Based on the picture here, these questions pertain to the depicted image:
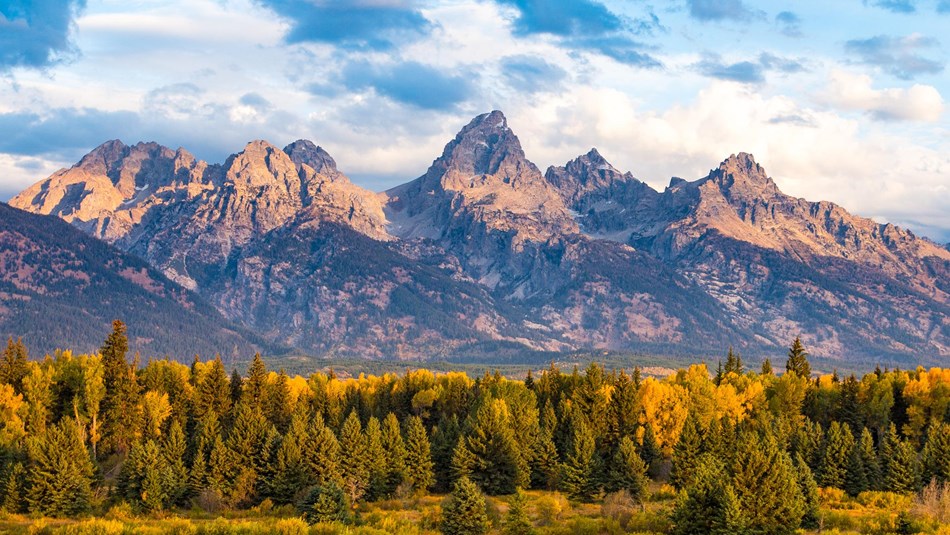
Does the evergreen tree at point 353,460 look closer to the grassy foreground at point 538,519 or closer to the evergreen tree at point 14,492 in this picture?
the grassy foreground at point 538,519

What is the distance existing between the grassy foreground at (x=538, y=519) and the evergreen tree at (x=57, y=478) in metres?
2.76

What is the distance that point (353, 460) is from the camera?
124 m

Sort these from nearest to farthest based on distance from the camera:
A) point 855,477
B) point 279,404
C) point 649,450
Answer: point 855,477, point 649,450, point 279,404

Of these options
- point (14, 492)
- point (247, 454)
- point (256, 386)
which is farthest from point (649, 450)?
point (14, 492)

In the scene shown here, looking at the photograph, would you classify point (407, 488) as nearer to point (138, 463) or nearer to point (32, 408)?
point (138, 463)

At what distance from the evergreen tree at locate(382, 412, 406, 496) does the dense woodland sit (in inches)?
9.3

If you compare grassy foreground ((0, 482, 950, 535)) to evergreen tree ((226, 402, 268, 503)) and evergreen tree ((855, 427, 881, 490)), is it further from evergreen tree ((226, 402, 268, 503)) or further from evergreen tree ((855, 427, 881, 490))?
evergreen tree ((855, 427, 881, 490))

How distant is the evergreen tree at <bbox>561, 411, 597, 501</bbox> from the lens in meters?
124

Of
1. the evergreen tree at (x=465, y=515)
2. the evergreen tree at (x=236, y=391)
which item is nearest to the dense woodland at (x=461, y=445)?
the evergreen tree at (x=465, y=515)

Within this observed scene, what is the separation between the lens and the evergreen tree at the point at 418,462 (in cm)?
12962

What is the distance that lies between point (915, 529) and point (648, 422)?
66.8 meters

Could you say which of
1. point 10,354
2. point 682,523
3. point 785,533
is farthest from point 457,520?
point 10,354

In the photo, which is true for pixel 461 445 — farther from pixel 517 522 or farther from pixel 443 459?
pixel 517 522

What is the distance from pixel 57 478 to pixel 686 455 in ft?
249
